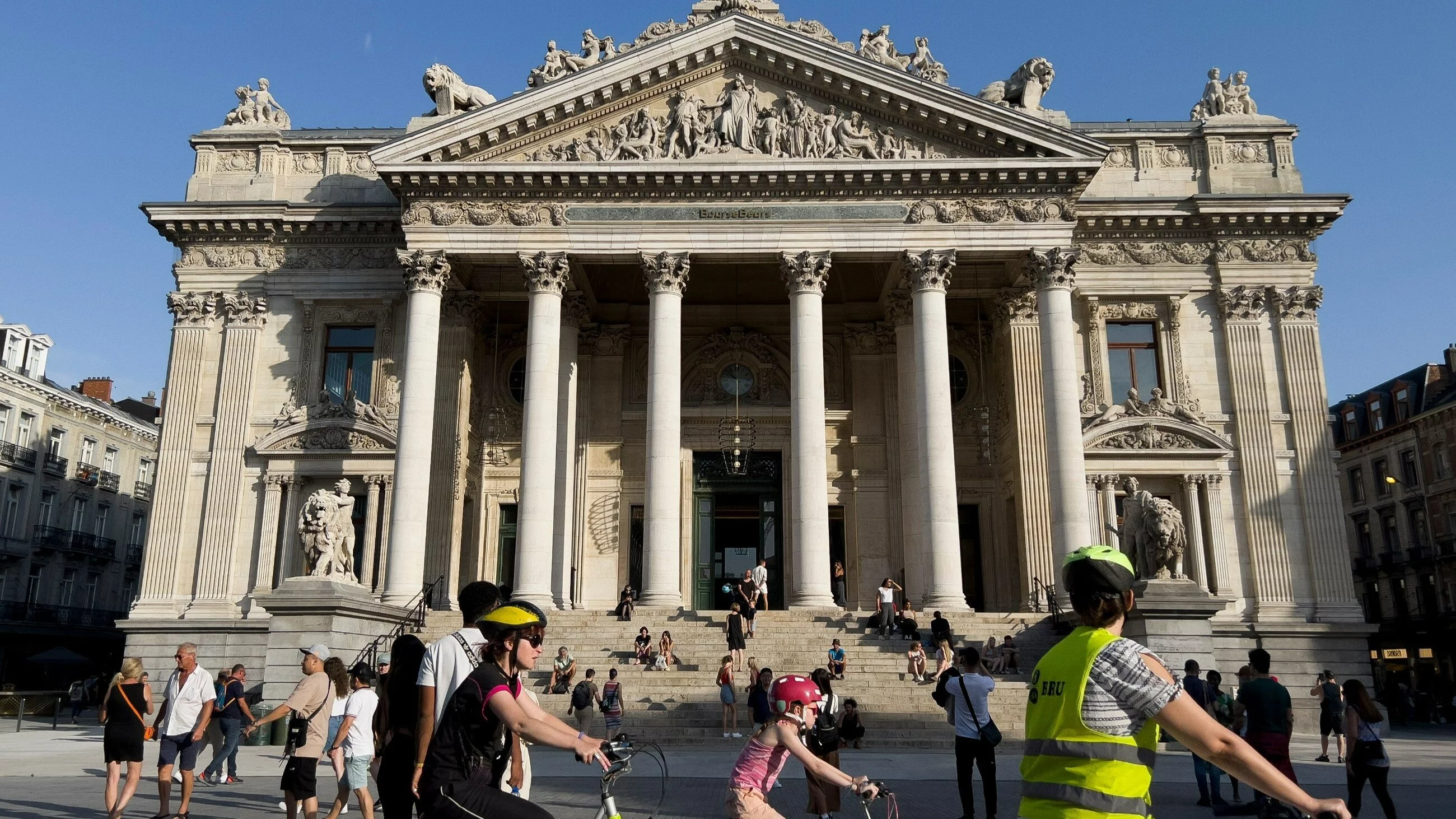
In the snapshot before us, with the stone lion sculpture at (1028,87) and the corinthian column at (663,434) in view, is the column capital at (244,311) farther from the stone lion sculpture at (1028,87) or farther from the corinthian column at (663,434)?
the stone lion sculpture at (1028,87)

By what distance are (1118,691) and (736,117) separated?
1096 inches

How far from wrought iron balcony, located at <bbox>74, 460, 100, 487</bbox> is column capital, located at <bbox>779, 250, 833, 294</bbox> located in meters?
43.2

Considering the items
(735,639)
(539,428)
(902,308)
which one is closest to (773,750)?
(735,639)

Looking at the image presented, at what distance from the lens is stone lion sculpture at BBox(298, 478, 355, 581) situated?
24797mm

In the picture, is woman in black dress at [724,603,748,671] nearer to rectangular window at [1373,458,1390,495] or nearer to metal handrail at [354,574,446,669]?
metal handrail at [354,574,446,669]

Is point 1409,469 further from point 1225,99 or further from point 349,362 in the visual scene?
point 349,362

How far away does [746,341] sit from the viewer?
3628 centimetres

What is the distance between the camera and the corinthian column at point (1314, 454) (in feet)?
97.6

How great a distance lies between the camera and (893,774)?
16.5 m

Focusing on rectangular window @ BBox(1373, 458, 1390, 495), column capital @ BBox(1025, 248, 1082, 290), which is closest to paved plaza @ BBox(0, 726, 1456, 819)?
column capital @ BBox(1025, 248, 1082, 290)

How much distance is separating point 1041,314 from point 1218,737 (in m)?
26.8

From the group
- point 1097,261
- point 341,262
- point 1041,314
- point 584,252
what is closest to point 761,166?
point 584,252

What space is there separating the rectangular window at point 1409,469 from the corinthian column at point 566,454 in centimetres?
4484

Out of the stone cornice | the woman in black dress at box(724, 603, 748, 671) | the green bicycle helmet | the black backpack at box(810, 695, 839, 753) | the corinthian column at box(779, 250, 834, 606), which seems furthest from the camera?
the stone cornice
